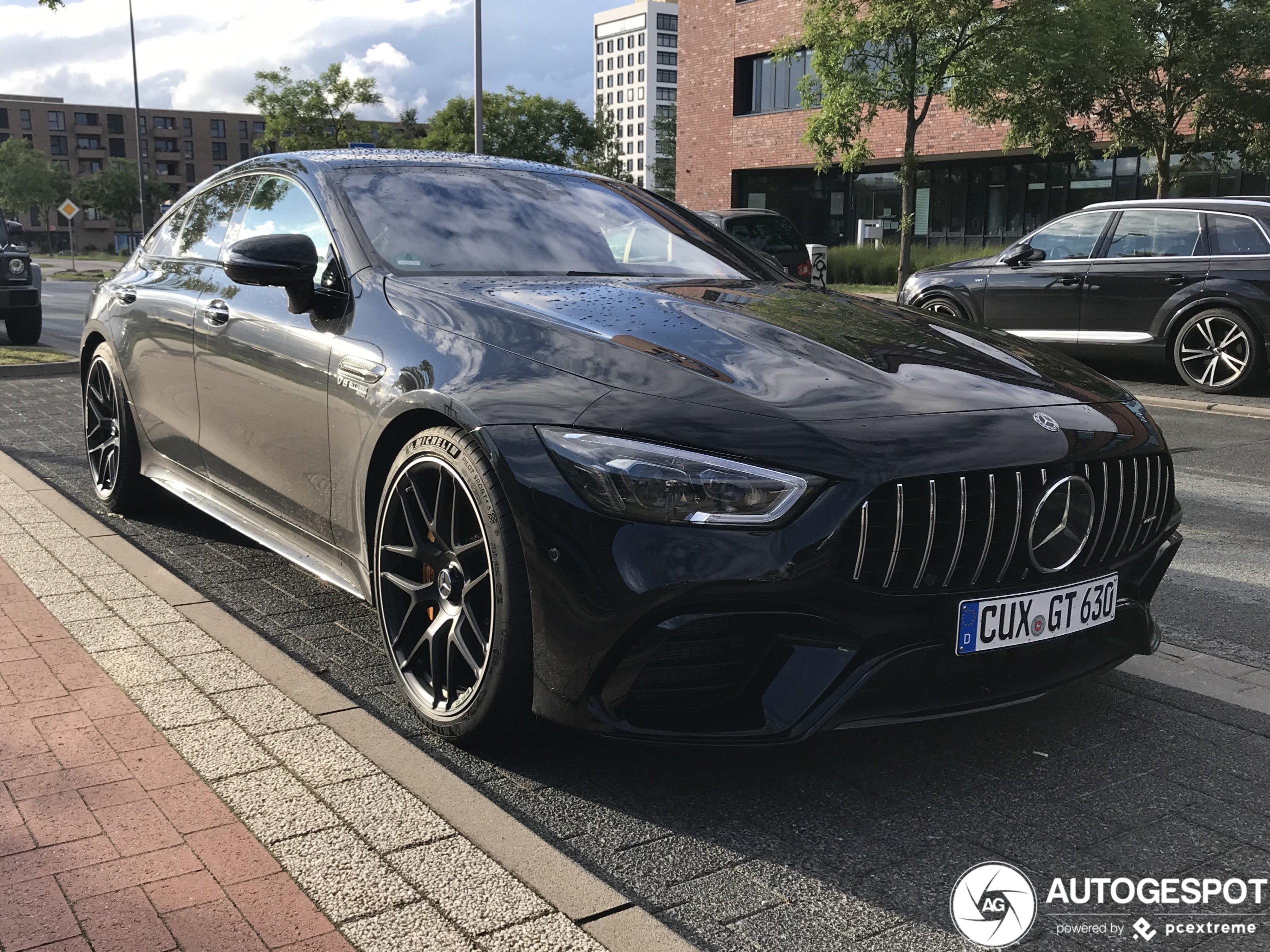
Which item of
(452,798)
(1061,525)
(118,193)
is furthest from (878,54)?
(118,193)

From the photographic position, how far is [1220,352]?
430 inches

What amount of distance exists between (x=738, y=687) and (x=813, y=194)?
132 ft

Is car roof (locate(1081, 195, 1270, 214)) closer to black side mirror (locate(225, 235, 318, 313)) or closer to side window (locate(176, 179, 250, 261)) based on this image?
side window (locate(176, 179, 250, 261))

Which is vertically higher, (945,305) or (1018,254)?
(1018,254)

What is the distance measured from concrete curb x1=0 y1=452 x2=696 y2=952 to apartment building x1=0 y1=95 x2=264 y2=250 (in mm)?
145080

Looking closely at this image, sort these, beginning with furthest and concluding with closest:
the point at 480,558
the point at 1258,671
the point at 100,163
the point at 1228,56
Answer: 1. the point at 100,163
2. the point at 1228,56
3. the point at 1258,671
4. the point at 480,558

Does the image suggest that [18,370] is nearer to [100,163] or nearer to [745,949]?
[745,949]

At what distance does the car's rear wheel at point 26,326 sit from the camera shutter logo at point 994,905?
14982 mm

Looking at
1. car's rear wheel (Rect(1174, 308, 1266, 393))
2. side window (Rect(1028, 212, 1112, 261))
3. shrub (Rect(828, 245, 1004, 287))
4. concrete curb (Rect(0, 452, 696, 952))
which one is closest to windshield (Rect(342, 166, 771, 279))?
concrete curb (Rect(0, 452, 696, 952))

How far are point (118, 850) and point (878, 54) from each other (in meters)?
21.6

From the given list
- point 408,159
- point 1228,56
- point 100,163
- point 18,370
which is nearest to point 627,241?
point 408,159

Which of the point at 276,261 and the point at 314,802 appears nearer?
the point at 314,802

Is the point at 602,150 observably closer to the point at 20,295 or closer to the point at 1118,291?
the point at 20,295

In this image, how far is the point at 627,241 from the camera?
4.32 metres
